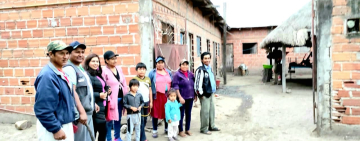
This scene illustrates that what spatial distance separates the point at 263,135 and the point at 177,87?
6.22ft

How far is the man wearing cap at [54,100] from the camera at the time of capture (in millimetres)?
2217

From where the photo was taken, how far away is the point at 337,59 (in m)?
4.48

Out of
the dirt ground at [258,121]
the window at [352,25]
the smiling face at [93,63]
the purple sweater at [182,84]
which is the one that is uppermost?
the window at [352,25]

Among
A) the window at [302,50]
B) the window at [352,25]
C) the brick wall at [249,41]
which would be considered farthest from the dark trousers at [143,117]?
the window at [302,50]

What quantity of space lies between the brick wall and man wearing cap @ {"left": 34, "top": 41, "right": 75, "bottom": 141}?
1779 cm

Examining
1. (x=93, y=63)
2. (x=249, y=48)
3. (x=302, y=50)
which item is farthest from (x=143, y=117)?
(x=249, y=48)

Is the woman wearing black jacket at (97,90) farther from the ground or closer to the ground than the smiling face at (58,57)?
closer to the ground

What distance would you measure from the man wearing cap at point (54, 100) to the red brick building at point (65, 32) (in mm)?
2703

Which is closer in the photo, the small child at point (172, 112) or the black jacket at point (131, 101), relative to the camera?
the black jacket at point (131, 101)

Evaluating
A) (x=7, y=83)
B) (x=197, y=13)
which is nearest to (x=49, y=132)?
(x=7, y=83)

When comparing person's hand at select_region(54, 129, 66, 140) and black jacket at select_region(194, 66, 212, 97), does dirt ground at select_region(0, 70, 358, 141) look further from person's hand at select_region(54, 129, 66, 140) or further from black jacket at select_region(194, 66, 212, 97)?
person's hand at select_region(54, 129, 66, 140)

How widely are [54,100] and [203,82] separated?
288cm

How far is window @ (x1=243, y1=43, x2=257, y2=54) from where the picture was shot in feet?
64.0

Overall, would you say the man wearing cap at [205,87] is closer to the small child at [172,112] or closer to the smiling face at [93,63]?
the small child at [172,112]
